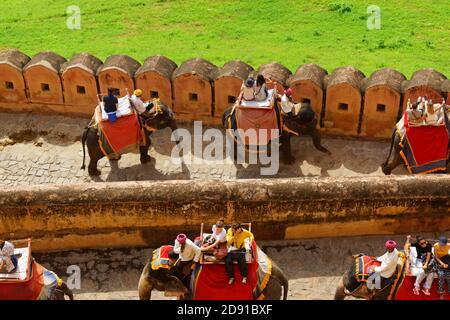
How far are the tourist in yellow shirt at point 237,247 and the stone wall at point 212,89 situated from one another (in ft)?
14.8

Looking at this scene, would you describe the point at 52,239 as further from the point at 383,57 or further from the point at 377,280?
the point at 383,57

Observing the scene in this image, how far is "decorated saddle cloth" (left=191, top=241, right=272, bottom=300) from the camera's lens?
8.99 meters

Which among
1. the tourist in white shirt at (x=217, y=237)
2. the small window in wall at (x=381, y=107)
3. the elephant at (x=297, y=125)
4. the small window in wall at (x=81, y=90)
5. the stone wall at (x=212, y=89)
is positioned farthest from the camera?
the small window in wall at (x=81, y=90)

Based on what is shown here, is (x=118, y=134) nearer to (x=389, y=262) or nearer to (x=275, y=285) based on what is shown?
(x=275, y=285)

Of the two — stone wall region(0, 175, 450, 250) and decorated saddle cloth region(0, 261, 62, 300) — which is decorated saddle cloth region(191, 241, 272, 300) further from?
decorated saddle cloth region(0, 261, 62, 300)

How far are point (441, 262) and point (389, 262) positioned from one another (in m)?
0.63

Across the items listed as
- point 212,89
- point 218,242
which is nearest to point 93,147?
point 212,89

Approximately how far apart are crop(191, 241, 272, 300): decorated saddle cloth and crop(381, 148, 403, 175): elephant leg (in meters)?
3.98

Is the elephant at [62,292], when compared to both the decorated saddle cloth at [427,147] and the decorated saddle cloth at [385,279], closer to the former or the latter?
the decorated saddle cloth at [385,279]

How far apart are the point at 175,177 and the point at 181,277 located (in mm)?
Answer: 3892

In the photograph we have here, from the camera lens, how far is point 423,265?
8.93m

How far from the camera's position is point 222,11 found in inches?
731

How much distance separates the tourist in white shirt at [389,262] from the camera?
8836 mm

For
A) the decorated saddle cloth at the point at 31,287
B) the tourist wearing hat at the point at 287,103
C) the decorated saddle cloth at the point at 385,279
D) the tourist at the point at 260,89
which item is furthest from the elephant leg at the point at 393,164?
the decorated saddle cloth at the point at 31,287
